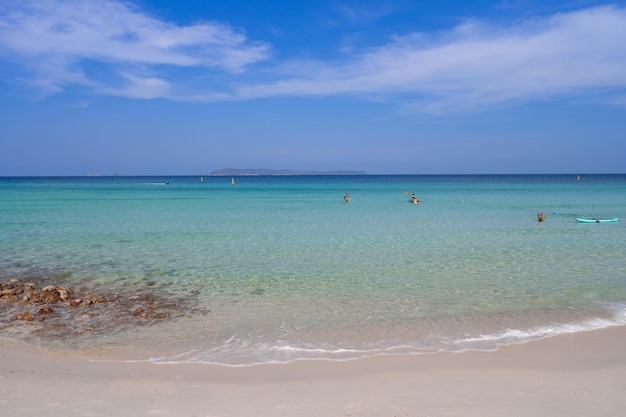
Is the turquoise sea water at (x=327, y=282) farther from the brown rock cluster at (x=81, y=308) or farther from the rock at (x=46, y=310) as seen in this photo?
the rock at (x=46, y=310)

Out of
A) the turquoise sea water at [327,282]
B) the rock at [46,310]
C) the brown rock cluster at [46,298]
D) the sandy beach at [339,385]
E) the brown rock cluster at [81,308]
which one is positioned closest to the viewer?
the sandy beach at [339,385]

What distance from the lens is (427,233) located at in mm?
21688

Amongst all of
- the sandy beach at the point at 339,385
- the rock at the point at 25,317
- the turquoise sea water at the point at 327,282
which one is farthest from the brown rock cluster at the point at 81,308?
the sandy beach at the point at 339,385

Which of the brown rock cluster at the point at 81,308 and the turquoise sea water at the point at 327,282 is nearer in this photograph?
the turquoise sea water at the point at 327,282

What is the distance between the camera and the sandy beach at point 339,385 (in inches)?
217

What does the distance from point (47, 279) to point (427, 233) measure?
15111 millimetres

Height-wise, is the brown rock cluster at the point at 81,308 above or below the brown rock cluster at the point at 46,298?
below

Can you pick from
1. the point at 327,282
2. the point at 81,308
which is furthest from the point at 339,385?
the point at 81,308

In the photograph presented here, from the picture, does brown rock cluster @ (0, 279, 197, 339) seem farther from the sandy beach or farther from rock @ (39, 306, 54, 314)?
the sandy beach

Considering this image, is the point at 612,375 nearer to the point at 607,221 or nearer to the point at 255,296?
the point at 255,296

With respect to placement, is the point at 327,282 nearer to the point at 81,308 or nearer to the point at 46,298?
the point at 81,308

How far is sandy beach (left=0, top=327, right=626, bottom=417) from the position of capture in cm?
552

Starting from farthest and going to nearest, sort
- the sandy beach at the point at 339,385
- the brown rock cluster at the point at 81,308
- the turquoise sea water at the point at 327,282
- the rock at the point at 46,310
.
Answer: the rock at the point at 46,310 → the brown rock cluster at the point at 81,308 → the turquoise sea water at the point at 327,282 → the sandy beach at the point at 339,385

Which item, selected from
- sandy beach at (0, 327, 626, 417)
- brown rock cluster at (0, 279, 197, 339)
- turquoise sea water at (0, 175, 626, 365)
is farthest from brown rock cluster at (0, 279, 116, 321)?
sandy beach at (0, 327, 626, 417)
